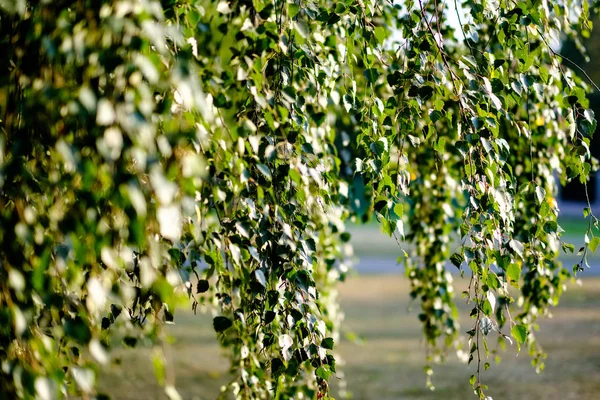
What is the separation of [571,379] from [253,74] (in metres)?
4.10

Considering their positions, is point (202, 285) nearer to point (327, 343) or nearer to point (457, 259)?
point (327, 343)

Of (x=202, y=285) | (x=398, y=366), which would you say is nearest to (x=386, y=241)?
(x=398, y=366)

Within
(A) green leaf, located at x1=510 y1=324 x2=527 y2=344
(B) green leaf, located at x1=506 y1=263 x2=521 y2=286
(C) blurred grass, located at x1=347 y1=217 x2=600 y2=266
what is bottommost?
(A) green leaf, located at x1=510 y1=324 x2=527 y2=344

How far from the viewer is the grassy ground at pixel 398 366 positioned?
483 cm

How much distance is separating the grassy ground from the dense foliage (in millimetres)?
2042

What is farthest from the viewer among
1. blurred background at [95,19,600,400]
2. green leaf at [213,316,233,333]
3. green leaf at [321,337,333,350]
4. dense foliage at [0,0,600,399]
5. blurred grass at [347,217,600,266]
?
blurred grass at [347,217,600,266]

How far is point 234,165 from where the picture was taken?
6.07 feet

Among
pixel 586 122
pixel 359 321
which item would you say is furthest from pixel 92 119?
pixel 359 321

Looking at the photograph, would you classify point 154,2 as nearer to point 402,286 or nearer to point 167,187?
point 167,187

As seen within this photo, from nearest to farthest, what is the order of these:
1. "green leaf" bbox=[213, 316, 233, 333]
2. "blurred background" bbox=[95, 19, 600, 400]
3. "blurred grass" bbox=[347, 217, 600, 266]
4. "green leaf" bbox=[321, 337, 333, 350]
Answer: "green leaf" bbox=[321, 337, 333, 350], "green leaf" bbox=[213, 316, 233, 333], "blurred background" bbox=[95, 19, 600, 400], "blurred grass" bbox=[347, 217, 600, 266]

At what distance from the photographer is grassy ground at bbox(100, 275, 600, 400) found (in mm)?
4832

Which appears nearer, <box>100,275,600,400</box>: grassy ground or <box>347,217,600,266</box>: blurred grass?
<box>100,275,600,400</box>: grassy ground

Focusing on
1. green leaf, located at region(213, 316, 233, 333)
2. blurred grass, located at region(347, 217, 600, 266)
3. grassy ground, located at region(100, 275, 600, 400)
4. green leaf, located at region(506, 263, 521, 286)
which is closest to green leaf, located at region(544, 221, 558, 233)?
green leaf, located at region(506, 263, 521, 286)

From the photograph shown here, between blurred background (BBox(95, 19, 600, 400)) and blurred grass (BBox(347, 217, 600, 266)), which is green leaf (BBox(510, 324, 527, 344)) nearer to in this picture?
blurred background (BBox(95, 19, 600, 400))
